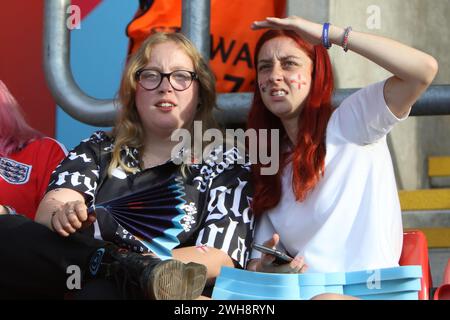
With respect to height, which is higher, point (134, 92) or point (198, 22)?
point (198, 22)

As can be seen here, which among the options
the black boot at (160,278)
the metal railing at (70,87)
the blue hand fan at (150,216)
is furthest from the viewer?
the metal railing at (70,87)

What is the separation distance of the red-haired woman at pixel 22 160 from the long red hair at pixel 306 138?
702 millimetres

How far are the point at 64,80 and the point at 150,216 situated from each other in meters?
0.61

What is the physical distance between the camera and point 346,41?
7.65 ft

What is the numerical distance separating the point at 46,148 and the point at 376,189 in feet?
3.61

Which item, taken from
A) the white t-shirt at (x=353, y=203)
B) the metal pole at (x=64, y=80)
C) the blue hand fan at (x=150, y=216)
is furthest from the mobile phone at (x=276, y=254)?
the metal pole at (x=64, y=80)

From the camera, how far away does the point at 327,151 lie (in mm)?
2439

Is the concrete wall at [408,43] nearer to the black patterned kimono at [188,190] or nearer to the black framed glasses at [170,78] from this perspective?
the black framed glasses at [170,78]

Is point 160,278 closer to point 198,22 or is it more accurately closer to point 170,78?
point 170,78

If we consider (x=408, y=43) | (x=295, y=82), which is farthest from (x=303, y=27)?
(x=408, y=43)

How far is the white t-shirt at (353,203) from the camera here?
2.33 m

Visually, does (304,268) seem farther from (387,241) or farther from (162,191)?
(162,191)

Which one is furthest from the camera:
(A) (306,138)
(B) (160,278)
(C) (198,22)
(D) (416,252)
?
(C) (198,22)
